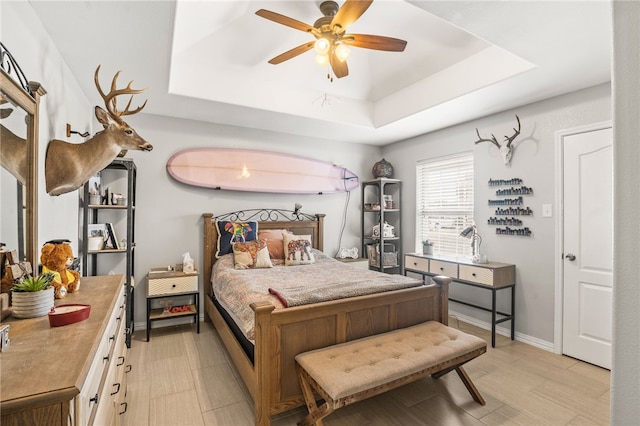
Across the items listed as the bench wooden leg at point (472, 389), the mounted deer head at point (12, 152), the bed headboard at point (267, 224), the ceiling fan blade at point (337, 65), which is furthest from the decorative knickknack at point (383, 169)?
the mounted deer head at point (12, 152)

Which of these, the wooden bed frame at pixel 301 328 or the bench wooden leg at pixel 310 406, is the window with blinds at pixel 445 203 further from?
the bench wooden leg at pixel 310 406

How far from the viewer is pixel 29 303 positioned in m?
1.18

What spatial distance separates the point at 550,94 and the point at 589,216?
1.21 m

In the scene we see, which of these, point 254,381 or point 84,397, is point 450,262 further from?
point 84,397

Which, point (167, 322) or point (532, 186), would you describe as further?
point (167, 322)

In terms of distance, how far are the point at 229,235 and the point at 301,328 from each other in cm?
202

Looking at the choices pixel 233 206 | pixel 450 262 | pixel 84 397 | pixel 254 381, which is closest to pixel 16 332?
pixel 84 397

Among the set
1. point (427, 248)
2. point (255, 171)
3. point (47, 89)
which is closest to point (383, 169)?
point (427, 248)

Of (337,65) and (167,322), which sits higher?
(337,65)

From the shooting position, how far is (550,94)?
2.98 meters

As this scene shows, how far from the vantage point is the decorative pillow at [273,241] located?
3762mm

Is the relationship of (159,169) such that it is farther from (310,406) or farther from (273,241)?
(310,406)

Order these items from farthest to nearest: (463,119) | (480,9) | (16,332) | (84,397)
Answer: (463,119), (480,9), (16,332), (84,397)

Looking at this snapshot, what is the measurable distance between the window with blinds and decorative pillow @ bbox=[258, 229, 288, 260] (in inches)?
81.4
